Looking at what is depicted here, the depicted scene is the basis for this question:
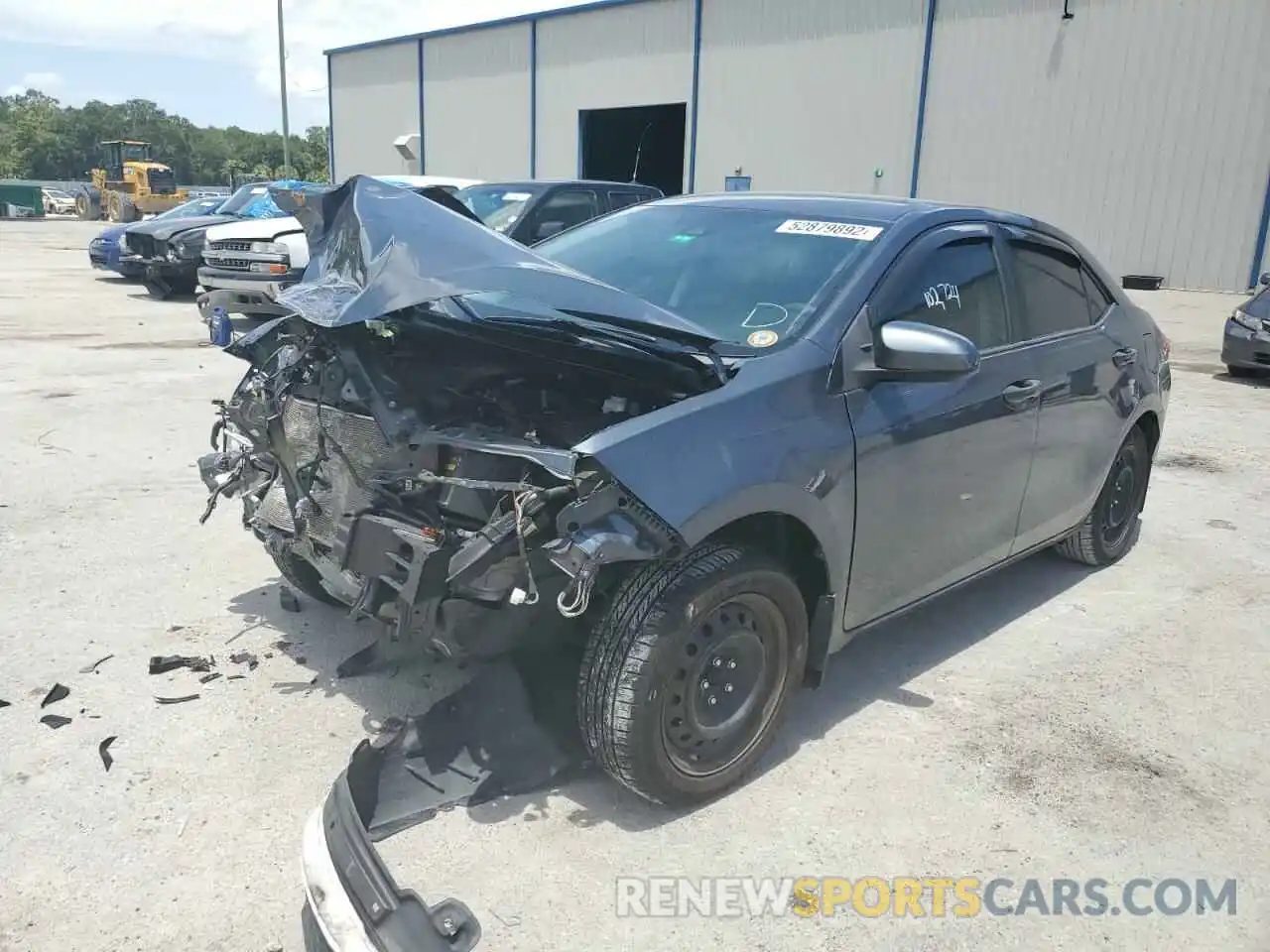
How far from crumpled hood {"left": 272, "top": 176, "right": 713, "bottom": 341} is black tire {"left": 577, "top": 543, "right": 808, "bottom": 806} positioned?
0.73 m

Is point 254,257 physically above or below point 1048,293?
below

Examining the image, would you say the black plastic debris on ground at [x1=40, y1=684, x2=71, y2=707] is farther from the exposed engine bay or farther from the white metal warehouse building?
the white metal warehouse building

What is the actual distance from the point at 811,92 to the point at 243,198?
11871 millimetres

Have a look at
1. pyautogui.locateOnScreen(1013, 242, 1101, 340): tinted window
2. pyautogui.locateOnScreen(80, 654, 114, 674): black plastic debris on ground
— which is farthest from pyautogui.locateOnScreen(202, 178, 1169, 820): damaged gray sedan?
pyautogui.locateOnScreen(80, 654, 114, 674): black plastic debris on ground

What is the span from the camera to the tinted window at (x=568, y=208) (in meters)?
9.83

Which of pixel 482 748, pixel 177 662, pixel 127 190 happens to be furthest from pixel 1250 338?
pixel 127 190

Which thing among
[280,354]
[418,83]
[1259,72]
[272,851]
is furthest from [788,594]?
[418,83]

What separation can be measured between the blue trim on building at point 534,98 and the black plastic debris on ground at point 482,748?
25847 millimetres

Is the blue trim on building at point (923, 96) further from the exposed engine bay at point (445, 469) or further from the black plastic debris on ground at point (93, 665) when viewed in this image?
the black plastic debris on ground at point (93, 665)

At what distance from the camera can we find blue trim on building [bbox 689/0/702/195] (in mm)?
22906

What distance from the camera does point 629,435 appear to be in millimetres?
2631

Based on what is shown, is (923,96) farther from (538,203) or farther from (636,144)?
(538,203)

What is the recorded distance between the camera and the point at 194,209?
17.2 metres
